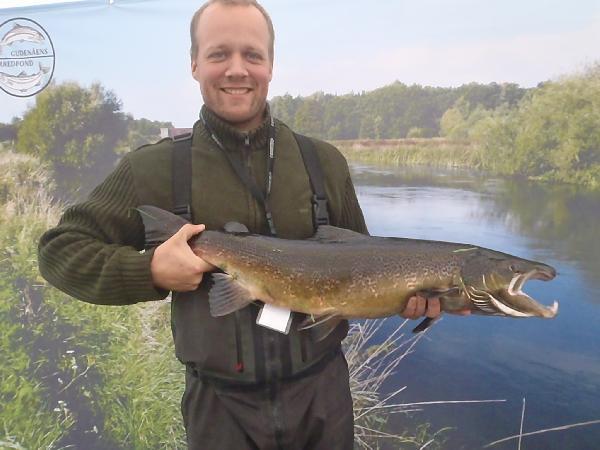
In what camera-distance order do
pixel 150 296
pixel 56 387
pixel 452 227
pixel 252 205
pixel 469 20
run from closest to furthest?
pixel 150 296 < pixel 252 205 < pixel 469 20 < pixel 452 227 < pixel 56 387

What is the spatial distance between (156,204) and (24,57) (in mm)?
2304

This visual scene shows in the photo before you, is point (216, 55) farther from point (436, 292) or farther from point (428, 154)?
point (428, 154)

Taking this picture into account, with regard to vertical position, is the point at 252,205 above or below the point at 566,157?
below

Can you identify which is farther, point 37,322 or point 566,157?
point 37,322

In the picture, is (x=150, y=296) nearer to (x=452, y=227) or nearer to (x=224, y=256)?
(x=224, y=256)

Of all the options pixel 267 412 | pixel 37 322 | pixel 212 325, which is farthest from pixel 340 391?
pixel 37 322

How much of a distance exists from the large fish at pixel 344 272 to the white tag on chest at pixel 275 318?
0.03 m

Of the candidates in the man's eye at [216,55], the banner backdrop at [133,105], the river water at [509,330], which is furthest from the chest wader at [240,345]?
the banner backdrop at [133,105]

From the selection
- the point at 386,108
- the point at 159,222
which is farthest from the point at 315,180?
the point at 386,108

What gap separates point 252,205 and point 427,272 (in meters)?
0.75

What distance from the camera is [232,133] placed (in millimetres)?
1786

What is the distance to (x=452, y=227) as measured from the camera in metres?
2.74

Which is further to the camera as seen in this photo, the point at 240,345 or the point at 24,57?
the point at 24,57

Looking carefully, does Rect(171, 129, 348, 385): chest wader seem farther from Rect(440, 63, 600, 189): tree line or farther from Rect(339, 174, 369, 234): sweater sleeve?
Rect(440, 63, 600, 189): tree line
